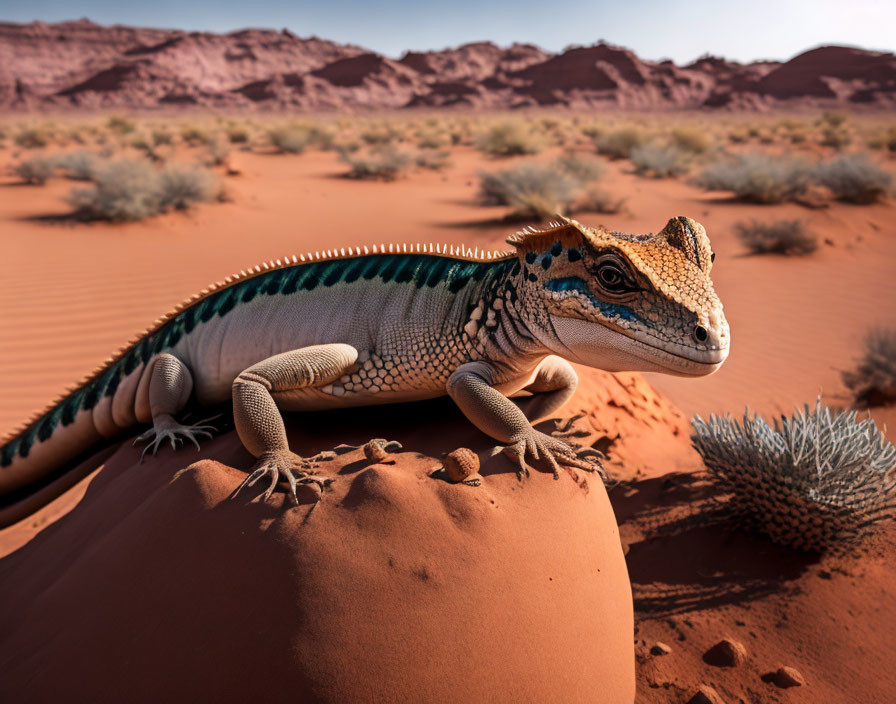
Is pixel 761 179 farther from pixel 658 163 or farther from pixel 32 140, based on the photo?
pixel 32 140

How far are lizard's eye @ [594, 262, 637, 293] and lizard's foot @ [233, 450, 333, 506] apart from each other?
1.39 metres

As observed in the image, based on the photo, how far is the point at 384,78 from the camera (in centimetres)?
7962

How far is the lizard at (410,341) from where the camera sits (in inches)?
90.0

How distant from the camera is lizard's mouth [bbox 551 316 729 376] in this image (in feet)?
7.16

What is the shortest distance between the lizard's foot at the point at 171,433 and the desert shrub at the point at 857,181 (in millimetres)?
17539

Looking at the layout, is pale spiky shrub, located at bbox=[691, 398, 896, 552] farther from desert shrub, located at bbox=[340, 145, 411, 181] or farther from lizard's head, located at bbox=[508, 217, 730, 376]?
desert shrub, located at bbox=[340, 145, 411, 181]

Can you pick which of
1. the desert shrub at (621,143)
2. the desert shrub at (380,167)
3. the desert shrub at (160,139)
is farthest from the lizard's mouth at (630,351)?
the desert shrub at (160,139)

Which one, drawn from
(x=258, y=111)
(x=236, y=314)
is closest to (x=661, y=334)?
(x=236, y=314)

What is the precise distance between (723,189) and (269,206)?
42.3 feet

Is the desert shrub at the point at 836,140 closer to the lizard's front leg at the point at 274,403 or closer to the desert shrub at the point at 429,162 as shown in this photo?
the desert shrub at the point at 429,162

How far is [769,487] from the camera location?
3346 millimetres

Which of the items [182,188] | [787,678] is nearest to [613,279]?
[787,678]

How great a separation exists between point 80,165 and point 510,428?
728 inches

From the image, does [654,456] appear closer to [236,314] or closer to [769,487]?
[769,487]
